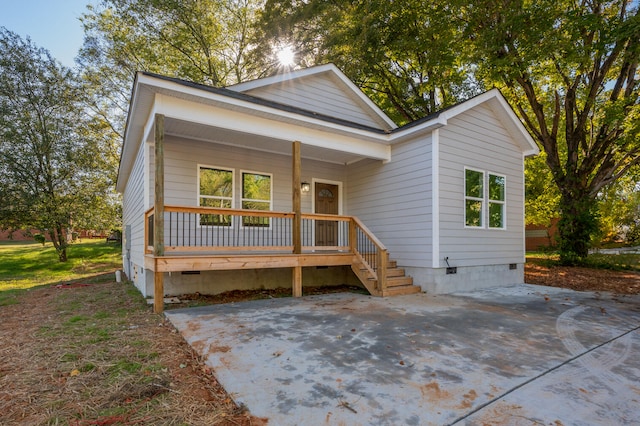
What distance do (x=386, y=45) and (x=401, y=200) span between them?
7674 millimetres

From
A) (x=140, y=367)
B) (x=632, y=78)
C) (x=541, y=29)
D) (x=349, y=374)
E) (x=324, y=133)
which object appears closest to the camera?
(x=349, y=374)

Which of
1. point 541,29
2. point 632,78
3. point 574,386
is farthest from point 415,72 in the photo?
point 574,386

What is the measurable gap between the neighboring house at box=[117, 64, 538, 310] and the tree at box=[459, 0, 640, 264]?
11.2 feet

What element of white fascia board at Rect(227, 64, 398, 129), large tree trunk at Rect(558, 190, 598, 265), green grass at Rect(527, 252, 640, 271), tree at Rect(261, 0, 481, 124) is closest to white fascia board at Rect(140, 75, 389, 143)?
white fascia board at Rect(227, 64, 398, 129)

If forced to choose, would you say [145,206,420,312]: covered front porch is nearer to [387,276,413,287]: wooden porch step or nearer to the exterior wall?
[387,276,413,287]: wooden porch step

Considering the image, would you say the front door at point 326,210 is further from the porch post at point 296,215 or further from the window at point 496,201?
the window at point 496,201

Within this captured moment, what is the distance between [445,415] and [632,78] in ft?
49.2

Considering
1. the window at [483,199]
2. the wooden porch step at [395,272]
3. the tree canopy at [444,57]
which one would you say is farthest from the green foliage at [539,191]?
the wooden porch step at [395,272]

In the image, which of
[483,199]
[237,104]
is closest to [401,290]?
[483,199]

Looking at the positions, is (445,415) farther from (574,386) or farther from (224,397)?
(224,397)

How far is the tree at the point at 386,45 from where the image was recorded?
12180 millimetres

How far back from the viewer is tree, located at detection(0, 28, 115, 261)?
587 inches

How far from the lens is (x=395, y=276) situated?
7789 mm

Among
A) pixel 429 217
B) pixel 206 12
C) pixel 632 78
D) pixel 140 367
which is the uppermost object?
pixel 206 12
